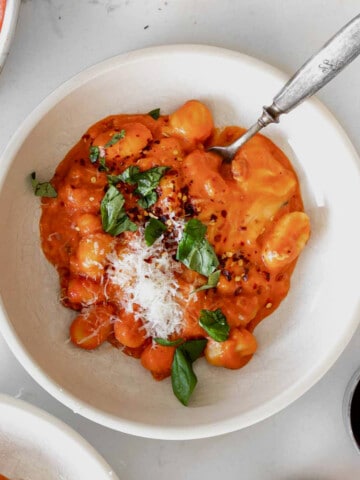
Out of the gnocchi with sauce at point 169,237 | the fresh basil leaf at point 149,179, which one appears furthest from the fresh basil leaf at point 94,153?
the fresh basil leaf at point 149,179

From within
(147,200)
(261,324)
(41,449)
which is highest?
(147,200)

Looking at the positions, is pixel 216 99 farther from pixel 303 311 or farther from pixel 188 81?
pixel 303 311

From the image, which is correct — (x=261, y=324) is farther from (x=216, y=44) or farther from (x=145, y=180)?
(x=216, y=44)

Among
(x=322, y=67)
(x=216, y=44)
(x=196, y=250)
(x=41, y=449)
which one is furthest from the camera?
(x=216, y=44)

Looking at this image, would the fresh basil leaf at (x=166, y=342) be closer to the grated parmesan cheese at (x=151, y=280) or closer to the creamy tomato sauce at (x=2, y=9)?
the grated parmesan cheese at (x=151, y=280)

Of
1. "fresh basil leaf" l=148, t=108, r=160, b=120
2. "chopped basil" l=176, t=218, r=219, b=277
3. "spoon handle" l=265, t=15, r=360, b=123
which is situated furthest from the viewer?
"fresh basil leaf" l=148, t=108, r=160, b=120

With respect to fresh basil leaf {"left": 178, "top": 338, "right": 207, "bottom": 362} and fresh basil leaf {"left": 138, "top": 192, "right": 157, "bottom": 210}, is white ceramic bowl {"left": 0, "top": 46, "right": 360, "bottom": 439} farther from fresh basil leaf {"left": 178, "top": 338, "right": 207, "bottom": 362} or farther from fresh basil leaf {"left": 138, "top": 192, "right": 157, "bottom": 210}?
fresh basil leaf {"left": 138, "top": 192, "right": 157, "bottom": 210}

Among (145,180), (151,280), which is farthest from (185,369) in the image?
(145,180)

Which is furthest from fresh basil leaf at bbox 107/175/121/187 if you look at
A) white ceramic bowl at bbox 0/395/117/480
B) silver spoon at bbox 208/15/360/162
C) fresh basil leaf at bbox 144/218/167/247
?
white ceramic bowl at bbox 0/395/117/480
